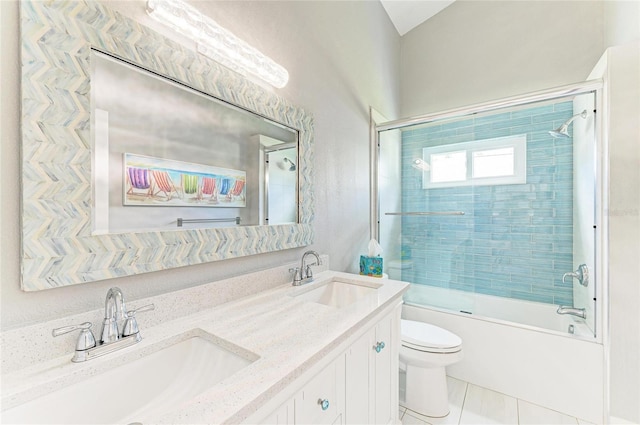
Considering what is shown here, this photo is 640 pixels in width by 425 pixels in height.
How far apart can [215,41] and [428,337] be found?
195 cm

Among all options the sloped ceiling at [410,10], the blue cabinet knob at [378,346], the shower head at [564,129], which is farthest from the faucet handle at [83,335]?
the sloped ceiling at [410,10]

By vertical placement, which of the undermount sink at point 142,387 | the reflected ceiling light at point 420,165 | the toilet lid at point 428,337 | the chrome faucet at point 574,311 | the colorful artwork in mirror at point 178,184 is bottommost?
the toilet lid at point 428,337

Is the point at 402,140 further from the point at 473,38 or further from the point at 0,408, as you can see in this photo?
the point at 0,408

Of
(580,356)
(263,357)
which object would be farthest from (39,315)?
(580,356)

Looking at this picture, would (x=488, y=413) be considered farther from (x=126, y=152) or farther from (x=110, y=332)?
(x=126, y=152)

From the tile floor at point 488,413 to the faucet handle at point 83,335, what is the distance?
165 cm

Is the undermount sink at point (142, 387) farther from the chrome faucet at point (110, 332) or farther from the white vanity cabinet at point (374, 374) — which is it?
the white vanity cabinet at point (374, 374)

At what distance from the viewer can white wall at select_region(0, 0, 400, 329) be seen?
2.20 feet

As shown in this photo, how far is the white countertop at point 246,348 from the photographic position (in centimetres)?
57

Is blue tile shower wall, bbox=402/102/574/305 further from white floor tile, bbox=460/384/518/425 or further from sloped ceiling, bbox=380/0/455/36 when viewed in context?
sloped ceiling, bbox=380/0/455/36

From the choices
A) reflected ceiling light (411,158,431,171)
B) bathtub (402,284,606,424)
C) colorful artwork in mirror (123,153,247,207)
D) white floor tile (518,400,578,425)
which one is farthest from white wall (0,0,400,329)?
white floor tile (518,400,578,425)

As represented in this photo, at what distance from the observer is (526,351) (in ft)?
6.15

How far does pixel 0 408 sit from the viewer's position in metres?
0.55

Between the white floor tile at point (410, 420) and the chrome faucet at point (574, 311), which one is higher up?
the chrome faucet at point (574, 311)
